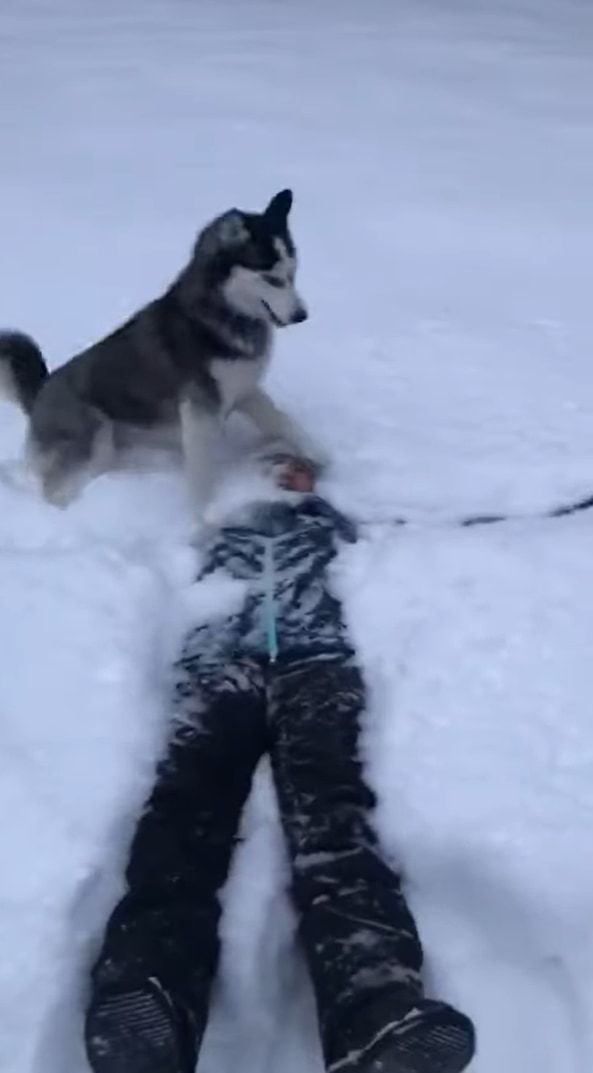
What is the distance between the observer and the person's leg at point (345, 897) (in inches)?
60.2

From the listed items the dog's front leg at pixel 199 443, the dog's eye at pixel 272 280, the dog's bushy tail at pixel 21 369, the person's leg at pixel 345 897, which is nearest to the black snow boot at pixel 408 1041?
the person's leg at pixel 345 897

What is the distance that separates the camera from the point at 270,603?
7.66 ft

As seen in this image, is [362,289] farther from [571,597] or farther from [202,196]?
[571,597]

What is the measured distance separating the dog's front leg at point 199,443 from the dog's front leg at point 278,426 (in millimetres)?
157

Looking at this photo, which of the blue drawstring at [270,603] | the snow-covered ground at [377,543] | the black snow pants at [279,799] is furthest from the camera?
the blue drawstring at [270,603]

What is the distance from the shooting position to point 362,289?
153 inches

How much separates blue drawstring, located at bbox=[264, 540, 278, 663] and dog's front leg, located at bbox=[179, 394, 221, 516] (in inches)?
12.2

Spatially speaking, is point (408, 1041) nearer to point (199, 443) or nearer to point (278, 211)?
point (199, 443)

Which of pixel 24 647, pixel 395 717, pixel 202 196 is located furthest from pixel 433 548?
pixel 202 196

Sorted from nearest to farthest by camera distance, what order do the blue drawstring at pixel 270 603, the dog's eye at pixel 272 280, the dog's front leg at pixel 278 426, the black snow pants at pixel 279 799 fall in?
the black snow pants at pixel 279 799 < the blue drawstring at pixel 270 603 < the dog's eye at pixel 272 280 < the dog's front leg at pixel 278 426

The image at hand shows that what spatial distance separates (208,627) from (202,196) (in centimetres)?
273

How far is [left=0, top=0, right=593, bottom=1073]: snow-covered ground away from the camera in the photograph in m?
1.85

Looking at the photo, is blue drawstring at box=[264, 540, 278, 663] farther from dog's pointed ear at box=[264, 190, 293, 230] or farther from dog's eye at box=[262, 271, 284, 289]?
dog's pointed ear at box=[264, 190, 293, 230]

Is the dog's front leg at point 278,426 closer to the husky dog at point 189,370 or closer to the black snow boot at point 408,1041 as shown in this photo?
the husky dog at point 189,370
